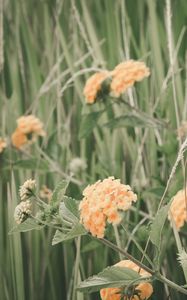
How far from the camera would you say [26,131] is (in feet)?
4.30

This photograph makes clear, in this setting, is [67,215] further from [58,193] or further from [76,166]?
[76,166]

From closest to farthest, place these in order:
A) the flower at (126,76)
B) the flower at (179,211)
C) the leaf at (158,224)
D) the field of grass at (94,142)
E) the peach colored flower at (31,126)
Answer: the leaf at (158,224) → the flower at (179,211) → the field of grass at (94,142) → the flower at (126,76) → the peach colored flower at (31,126)

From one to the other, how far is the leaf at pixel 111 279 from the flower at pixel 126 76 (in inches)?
20.0

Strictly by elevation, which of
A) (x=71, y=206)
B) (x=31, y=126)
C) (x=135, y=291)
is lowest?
(x=135, y=291)

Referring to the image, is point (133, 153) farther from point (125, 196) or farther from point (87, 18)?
point (125, 196)

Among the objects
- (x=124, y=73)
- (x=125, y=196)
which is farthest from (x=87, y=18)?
(x=125, y=196)

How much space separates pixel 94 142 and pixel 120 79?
0.34 metres

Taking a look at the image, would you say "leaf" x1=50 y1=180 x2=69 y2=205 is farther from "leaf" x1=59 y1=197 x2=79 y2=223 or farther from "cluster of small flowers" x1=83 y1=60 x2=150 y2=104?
"cluster of small flowers" x1=83 y1=60 x2=150 y2=104

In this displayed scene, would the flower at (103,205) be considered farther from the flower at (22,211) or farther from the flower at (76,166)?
the flower at (76,166)

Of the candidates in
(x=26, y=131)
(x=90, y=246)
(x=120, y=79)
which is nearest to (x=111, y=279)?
(x=90, y=246)

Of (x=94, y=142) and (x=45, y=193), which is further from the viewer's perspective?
(x=94, y=142)

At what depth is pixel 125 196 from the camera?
0.69 metres

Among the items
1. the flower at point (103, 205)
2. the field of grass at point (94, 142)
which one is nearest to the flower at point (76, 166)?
the field of grass at point (94, 142)

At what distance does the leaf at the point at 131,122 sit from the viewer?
117 centimetres
